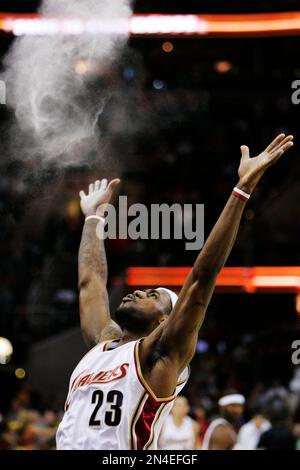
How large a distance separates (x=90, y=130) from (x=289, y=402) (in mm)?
6295

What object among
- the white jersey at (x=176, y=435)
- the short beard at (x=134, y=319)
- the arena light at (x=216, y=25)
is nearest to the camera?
the short beard at (x=134, y=319)

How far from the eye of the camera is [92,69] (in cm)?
734

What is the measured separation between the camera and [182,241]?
44.0 ft

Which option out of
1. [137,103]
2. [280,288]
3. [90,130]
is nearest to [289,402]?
[280,288]

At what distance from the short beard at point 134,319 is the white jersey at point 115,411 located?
21 cm

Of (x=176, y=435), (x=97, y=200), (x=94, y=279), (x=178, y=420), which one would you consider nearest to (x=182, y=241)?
(x=178, y=420)

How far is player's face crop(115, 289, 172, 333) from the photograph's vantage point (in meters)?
4.32

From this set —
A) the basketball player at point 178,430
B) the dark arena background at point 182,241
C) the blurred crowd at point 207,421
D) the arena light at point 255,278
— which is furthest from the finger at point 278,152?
the arena light at point 255,278

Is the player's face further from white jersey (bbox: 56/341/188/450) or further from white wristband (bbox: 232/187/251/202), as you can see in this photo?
white wristband (bbox: 232/187/251/202)

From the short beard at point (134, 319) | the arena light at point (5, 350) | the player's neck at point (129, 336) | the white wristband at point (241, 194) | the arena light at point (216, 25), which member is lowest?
the arena light at point (5, 350)

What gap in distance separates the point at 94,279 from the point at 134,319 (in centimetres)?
74

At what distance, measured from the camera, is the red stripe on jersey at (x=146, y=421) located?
401cm

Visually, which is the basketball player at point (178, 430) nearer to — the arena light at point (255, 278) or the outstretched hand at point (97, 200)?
the outstretched hand at point (97, 200)

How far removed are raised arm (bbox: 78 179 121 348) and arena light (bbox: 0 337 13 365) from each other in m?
8.34
